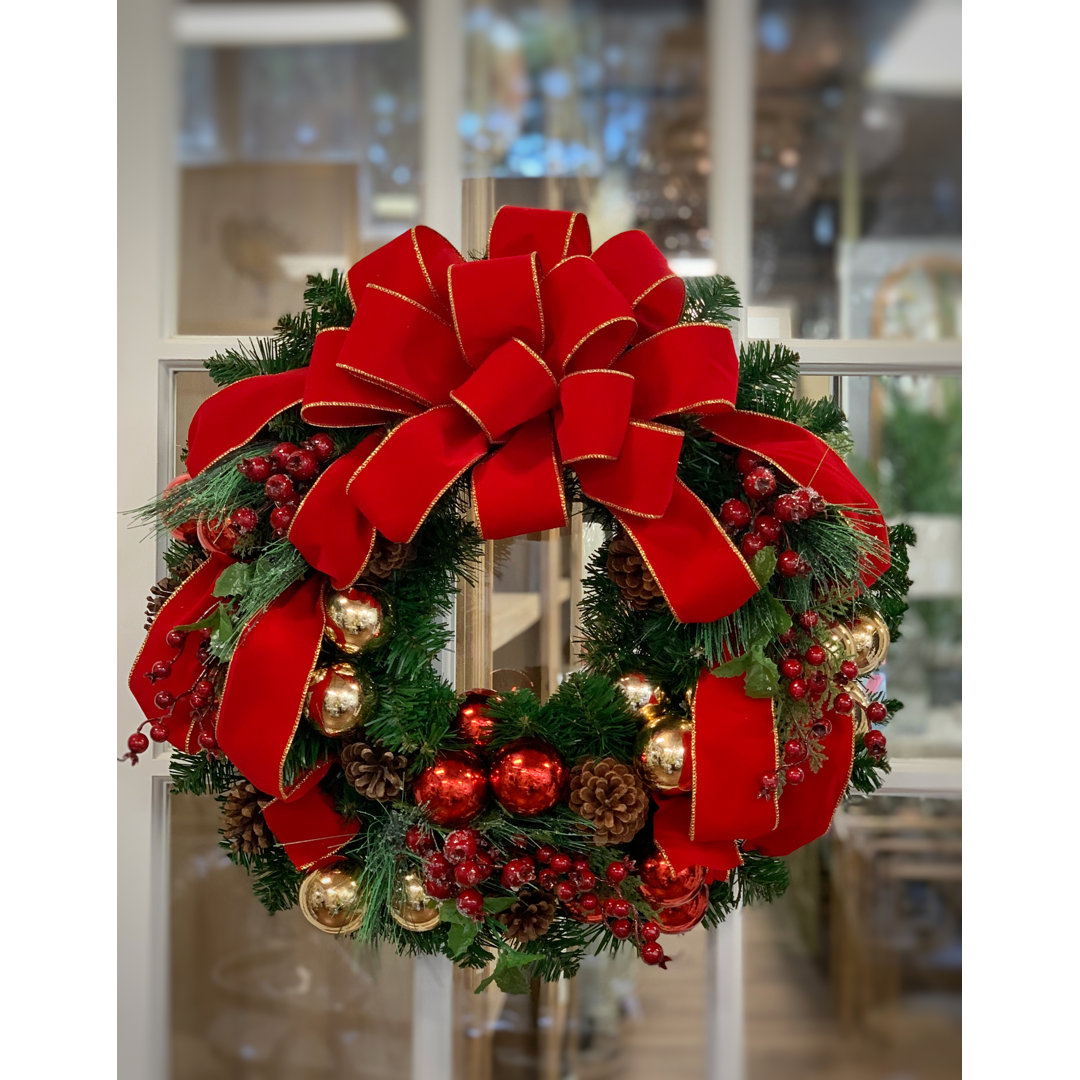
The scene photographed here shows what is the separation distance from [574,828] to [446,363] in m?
0.33

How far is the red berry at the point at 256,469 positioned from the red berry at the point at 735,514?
1.02 feet

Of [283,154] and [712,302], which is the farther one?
[283,154]

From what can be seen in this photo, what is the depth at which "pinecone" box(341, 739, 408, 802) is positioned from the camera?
2.15 ft

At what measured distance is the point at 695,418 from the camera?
0.67m

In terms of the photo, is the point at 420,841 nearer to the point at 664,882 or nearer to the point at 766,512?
the point at 664,882

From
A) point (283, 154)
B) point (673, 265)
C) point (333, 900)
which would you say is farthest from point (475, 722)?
point (283, 154)

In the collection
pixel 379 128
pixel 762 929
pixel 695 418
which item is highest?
pixel 379 128

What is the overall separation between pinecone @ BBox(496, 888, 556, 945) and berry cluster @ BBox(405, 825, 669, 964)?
11mm

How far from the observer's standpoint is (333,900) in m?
0.69

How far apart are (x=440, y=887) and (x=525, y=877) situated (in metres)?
0.06

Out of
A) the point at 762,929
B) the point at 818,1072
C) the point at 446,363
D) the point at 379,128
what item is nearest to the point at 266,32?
the point at 379,128

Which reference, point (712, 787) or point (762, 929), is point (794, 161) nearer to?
point (762, 929)

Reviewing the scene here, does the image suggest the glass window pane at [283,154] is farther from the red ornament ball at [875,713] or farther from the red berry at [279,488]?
the red ornament ball at [875,713]

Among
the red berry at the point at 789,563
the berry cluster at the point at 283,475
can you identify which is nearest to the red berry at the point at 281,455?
the berry cluster at the point at 283,475
